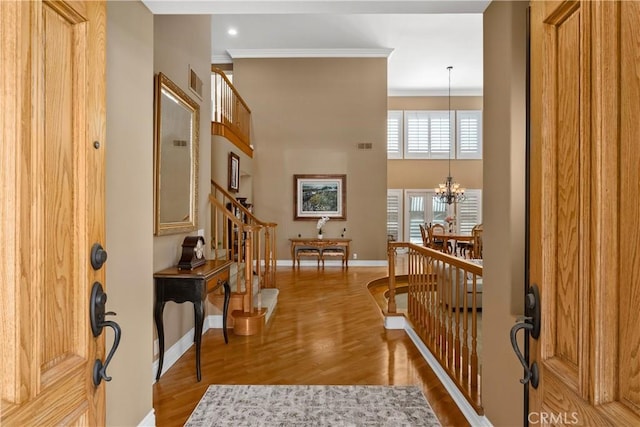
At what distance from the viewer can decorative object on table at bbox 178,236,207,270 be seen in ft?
9.82

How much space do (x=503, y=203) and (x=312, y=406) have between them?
6.00 ft

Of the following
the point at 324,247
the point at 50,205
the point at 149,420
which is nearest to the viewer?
the point at 50,205

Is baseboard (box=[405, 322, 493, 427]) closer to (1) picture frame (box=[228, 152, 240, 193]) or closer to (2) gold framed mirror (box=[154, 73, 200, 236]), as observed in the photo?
(2) gold framed mirror (box=[154, 73, 200, 236])

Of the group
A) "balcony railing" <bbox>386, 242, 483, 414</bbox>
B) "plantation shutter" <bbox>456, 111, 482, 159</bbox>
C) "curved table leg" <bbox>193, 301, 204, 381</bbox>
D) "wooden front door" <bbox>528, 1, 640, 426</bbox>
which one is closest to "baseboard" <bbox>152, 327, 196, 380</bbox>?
"curved table leg" <bbox>193, 301, 204, 381</bbox>

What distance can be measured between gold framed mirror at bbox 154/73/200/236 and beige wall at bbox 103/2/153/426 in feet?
2.43

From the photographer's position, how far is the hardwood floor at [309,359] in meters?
2.56

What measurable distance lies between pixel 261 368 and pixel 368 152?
264 inches

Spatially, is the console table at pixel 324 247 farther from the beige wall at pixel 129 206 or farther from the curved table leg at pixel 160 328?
the beige wall at pixel 129 206

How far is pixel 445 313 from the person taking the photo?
10.7ft

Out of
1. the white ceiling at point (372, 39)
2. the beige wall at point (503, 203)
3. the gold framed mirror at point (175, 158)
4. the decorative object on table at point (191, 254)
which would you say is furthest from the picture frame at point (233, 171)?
the beige wall at point (503, 203)

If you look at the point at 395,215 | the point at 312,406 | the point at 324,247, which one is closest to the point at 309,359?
the point at 312,406

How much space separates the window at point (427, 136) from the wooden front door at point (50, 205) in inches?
420

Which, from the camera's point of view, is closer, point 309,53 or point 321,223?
point 321,223

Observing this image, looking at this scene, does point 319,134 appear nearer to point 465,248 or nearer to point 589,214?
point 465,248
